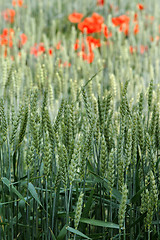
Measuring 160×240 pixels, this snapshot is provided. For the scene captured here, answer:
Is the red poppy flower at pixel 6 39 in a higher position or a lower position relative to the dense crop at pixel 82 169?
higher

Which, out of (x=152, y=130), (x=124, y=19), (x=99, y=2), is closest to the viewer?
(x=152, y=130)

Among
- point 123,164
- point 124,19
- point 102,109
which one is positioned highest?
point 124,19

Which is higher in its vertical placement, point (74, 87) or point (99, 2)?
point (99, 2)

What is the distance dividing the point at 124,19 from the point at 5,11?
122 centimetres

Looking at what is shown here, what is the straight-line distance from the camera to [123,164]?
71 cm

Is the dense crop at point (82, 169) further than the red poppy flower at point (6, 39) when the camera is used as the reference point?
No

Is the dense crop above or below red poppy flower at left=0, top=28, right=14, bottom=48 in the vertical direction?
below

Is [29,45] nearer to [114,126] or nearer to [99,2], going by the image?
[99,2]

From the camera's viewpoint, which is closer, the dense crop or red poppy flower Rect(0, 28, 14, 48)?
the dense crop

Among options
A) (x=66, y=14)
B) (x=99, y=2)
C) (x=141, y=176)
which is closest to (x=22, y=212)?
(x=141, y=176)

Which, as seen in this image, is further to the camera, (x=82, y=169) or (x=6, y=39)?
(x=6, y=39)

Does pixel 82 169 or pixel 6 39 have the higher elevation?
pixel 6 39

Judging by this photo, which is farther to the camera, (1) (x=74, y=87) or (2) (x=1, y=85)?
(1) (x=74, y=87)

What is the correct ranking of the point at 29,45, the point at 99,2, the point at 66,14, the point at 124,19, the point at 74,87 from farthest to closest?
the point at 66,14
the point at 99,2
the point at 124,19
the point at 29,45
the point at 74,87
